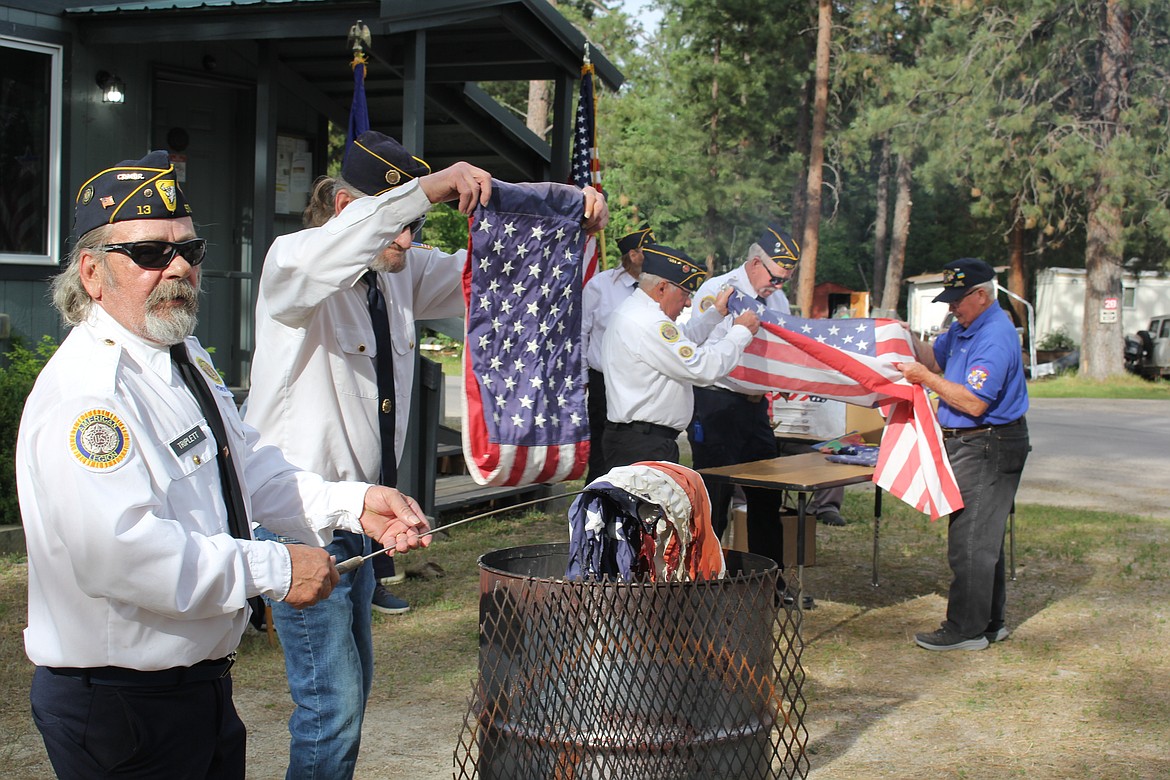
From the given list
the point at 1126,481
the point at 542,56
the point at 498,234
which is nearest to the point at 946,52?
the point at 1126,481

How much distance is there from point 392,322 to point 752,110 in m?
35.6

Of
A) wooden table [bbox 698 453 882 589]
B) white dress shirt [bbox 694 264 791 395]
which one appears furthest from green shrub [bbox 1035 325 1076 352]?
wooden table [bbox 698 453 882 589]

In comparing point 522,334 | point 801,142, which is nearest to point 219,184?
point 522,334

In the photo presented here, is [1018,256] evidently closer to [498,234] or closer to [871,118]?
[871,118]

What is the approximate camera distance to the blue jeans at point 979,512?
21.3 ft

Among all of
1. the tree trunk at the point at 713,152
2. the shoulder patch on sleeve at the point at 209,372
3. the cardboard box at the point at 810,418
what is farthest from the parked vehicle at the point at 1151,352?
the shoulder patch on sleeve at the point at 209,372

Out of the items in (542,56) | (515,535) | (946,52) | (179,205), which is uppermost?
(946,52)

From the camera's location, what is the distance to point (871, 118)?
31078 millimetres

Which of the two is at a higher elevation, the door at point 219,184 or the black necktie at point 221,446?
the door at point 219,184

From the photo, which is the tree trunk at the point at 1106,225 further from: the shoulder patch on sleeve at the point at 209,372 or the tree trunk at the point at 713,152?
the shoulder patch on sleeve at the point at 209,372

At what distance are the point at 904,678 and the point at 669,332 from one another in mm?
2093

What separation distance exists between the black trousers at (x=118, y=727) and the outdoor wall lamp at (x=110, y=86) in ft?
26.5

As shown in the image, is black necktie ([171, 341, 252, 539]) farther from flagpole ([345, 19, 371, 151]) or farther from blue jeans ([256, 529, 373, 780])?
flagpole ([345, 19, 371, 151])

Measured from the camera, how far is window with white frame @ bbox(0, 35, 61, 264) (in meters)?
Answer: 9.27
